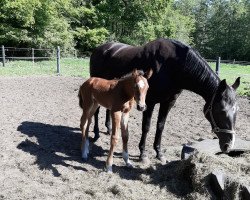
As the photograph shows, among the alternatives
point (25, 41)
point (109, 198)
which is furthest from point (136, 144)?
point (25, 41)

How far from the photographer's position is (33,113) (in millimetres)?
7168

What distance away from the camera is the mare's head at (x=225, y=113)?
402 centimetres

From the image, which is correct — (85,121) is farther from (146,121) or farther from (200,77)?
(200,77)

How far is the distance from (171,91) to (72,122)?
269 cm

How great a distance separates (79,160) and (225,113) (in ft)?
7.05

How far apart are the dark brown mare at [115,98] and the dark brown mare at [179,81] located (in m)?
0.58

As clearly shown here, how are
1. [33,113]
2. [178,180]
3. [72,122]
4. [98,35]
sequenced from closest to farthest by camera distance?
1. [178,180]
2. [72,122]
3. [33,113]
4. [98,35]

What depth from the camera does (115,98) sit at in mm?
4258

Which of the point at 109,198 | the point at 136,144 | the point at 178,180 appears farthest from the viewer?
the point at 136,144

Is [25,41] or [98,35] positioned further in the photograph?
[98,35]

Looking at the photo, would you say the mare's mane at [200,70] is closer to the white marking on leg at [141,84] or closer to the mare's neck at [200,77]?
the mare's neck at [200,77]

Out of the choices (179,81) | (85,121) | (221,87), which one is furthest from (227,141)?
(85,121)

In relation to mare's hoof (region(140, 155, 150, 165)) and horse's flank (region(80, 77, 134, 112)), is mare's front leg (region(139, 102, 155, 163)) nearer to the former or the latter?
mare's hoof (region(140, 155, 150, 165))

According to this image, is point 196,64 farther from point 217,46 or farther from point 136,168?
point 217,46
